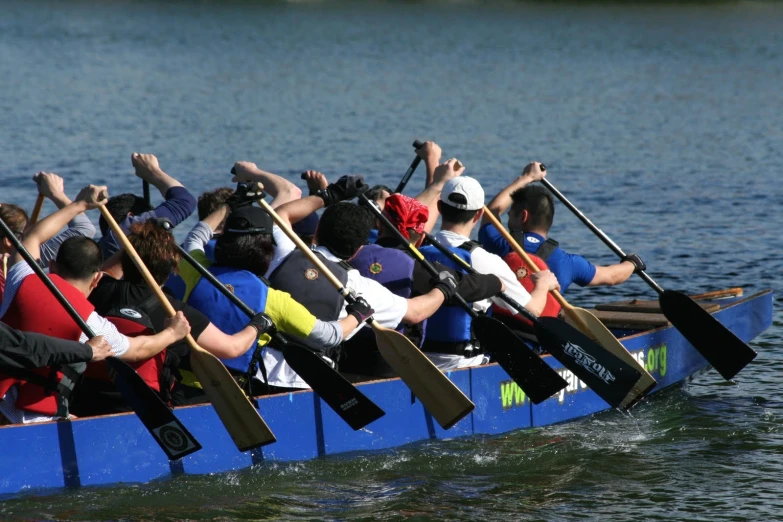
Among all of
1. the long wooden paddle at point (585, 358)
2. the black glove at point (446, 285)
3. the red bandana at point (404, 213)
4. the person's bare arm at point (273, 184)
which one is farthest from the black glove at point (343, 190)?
the black glove at point (446, 285)

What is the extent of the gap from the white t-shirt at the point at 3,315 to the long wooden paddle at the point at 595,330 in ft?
11.7

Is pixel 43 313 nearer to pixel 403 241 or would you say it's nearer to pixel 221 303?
pixel 221 303

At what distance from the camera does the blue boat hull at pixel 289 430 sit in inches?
282

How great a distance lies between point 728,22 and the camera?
67188 millimetres

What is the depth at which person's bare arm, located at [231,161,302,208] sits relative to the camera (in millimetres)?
9586

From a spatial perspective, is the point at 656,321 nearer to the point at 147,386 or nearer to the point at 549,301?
the point at 549,301

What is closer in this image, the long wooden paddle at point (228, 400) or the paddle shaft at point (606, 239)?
the long wooden paddle at point (228, 400)

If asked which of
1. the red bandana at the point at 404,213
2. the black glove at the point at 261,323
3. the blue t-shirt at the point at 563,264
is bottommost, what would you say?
the black glove at the point at 261,323

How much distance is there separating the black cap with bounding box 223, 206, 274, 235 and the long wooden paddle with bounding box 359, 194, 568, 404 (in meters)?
1.36

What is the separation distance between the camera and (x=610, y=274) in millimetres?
10000

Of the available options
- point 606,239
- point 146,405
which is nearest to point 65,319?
point 146,405

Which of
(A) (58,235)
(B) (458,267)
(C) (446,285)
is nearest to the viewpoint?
(C) (446,285)

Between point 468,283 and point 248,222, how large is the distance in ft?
5.94

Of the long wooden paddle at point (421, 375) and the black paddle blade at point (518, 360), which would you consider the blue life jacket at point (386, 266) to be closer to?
the long wooden paddle at point (421, 375)
